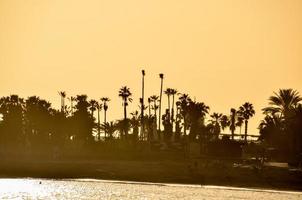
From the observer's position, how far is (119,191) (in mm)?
74250

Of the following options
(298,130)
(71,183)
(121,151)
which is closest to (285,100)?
(298,130)

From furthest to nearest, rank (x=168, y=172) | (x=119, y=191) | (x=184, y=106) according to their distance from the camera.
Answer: (x=184, y=106)
(x=168, y=172)
(x=119, y=191)

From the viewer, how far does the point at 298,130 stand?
10456cm

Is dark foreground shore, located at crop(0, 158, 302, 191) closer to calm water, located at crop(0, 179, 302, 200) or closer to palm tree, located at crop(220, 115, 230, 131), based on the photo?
calm water, located at crop(0, 179, 302, 200)

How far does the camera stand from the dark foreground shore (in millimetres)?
84125

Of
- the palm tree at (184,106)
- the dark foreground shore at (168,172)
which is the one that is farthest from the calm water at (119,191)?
the palm tree at (184,106)

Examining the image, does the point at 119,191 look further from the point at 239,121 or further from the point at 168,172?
the point at 239,121

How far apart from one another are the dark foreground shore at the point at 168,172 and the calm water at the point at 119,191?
523 cm

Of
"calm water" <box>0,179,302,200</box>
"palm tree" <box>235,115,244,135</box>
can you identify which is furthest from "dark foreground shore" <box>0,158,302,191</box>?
"palm tree" <box>235,115,244,135</box>

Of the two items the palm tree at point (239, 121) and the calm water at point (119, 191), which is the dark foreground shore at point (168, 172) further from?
the palm tree at point (239, 121)

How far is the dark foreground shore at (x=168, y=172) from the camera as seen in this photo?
84.1 m

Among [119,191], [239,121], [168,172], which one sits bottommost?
[119,191]

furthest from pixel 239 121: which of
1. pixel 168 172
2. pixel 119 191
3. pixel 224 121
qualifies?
pixel 119 191

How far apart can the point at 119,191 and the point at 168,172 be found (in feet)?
62.3
